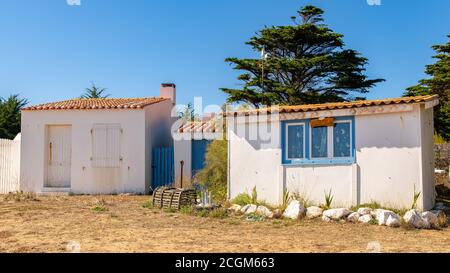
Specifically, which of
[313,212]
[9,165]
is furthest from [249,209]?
[9,165]

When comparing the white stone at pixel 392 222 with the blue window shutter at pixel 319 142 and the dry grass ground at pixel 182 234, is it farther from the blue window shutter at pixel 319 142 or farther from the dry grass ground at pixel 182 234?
the blue window shutter at pixel 319 142

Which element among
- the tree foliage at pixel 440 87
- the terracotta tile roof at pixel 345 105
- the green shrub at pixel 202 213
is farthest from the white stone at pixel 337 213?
the tree foliage at pixel 440 87

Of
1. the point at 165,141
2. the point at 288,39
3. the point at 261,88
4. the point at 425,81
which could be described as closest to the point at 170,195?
the point at 165,141

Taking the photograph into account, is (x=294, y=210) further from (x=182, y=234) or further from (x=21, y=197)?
(x=21, y=197)

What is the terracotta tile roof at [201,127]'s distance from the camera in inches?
711

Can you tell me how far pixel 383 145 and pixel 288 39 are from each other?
18.6 meters

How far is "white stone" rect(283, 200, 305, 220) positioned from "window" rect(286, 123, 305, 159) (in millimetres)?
1313

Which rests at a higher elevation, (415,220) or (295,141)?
(295,141)

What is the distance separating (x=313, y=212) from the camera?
11.4 metres

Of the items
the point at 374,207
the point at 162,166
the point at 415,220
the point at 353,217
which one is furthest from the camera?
the point at 162,166

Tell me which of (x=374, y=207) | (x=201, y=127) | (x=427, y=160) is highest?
(x=201, y=127)

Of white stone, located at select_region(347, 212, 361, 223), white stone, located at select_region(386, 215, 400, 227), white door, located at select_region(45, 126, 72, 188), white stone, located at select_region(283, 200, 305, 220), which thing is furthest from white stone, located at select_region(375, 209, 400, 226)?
white door, located at select_region(45, 126, 72, 188)

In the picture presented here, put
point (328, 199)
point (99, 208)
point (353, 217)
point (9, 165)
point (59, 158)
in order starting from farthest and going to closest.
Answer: point (9, 165)
point (59, 158)
point (99, 208)
point (328, 199)
point (353, 217)
